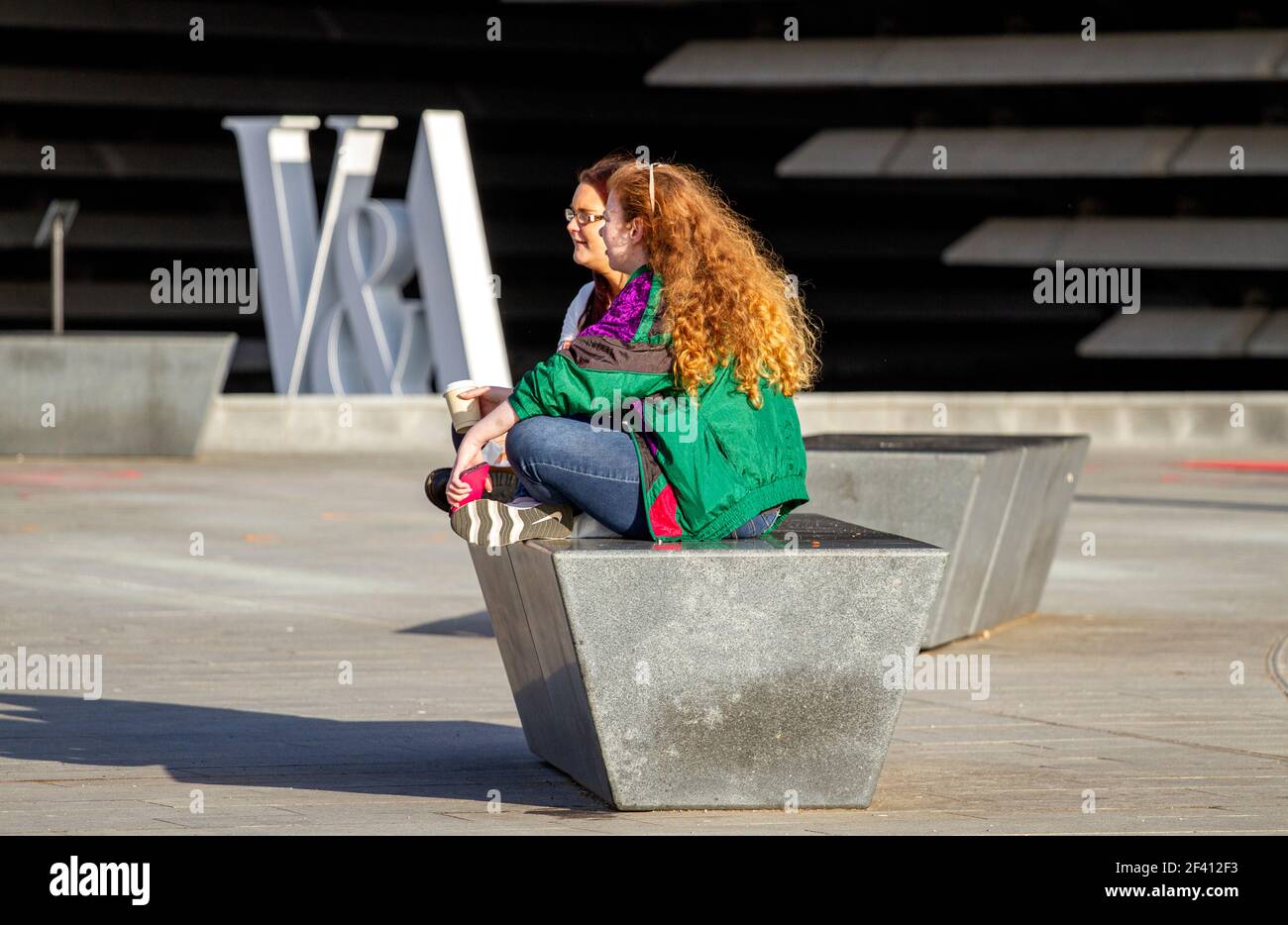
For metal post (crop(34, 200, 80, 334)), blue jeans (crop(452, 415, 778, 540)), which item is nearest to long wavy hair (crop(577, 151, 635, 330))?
blue jeans (crop(452, 415, 778, 540))

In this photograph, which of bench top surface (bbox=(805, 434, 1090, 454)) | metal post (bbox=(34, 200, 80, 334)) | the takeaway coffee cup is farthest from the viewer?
metal post (bbox=(34, 200, 80, 334))

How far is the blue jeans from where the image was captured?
18.3 ft

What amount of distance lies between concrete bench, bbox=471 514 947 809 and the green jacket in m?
0.12

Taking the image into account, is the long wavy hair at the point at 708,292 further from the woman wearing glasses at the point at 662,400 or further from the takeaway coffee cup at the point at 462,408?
the takeaway coffee cup at the point at 462,408

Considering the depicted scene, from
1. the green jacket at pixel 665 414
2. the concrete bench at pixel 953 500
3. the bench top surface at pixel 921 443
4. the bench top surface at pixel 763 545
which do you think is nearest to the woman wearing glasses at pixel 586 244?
the green jacket at pixel 665 414

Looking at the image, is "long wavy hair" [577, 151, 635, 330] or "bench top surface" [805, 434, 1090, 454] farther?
"bench top surface" [805, 434, 1090, 454]

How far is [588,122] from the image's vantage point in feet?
118

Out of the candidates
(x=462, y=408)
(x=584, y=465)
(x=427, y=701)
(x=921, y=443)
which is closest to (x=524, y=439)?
(x=584, y=465)

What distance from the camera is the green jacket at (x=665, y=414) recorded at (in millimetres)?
5523

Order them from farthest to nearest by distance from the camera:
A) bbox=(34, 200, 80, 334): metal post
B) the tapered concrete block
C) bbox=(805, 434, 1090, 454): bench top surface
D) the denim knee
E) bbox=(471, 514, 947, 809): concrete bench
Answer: bbox=(34, 200, 80, 334): metal post < the tapered concrete block < bbox=(805, 434, 1090, 454): bench top surface < the denim knee < bbox=(471, 514, 947, 809): concrete bench

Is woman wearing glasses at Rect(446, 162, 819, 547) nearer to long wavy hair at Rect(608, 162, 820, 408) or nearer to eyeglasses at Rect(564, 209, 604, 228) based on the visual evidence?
long wavy hair at Rect(608, 162, 820, 408)

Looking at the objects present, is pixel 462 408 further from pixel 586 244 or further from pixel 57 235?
pixel 57 235

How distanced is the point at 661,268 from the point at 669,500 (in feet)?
2.05

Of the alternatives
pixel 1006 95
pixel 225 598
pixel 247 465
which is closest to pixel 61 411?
pixel 247 465
